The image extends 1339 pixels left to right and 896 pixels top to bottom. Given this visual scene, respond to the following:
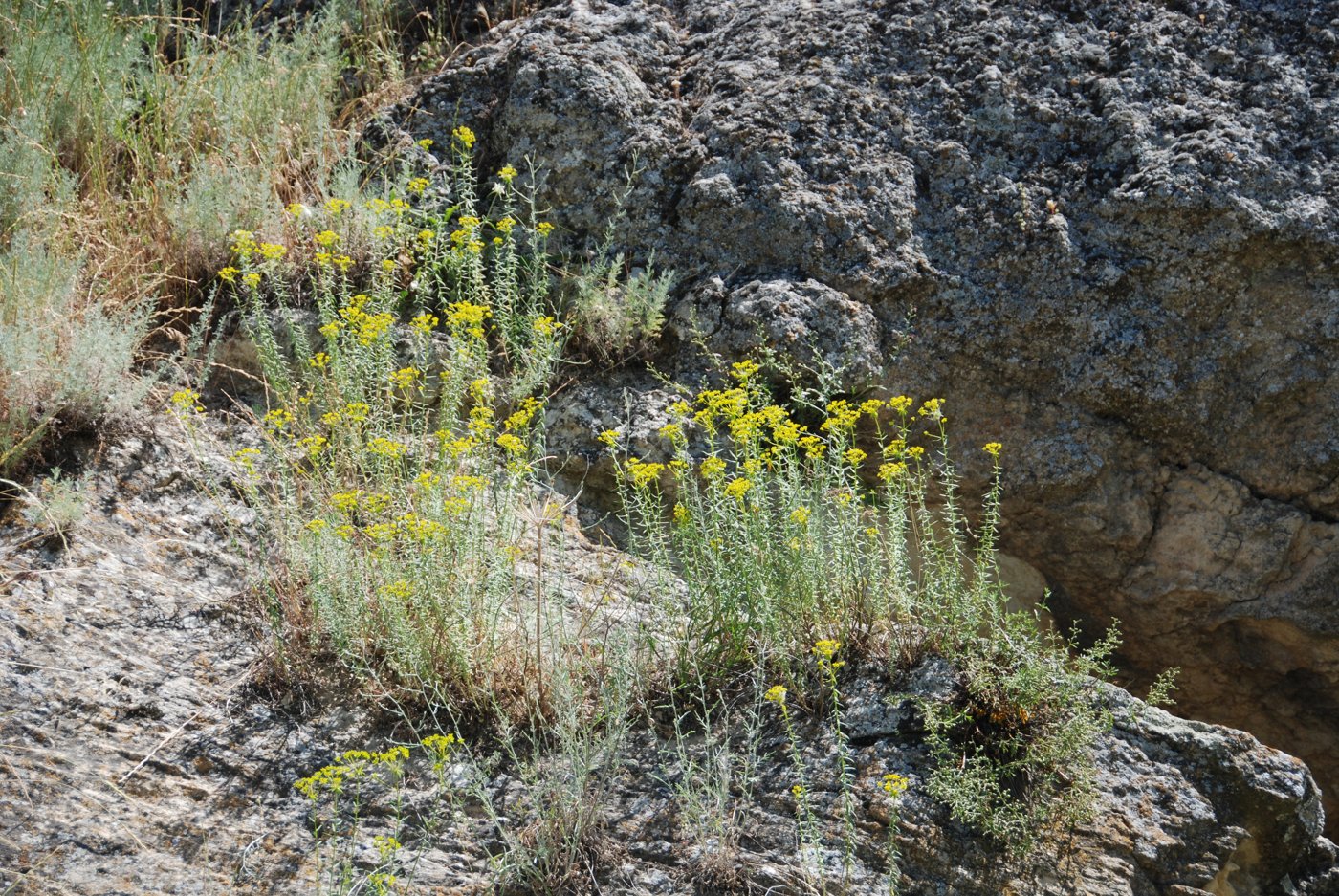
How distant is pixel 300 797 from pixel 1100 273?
299 cm

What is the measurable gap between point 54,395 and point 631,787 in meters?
2.07

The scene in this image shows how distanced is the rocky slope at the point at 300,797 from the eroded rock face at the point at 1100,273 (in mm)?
1016

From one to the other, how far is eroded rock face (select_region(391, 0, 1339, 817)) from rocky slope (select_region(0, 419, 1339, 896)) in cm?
102

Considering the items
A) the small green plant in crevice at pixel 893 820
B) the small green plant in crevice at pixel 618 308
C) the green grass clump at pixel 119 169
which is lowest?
the small green plant in crevice at pixel 893 820

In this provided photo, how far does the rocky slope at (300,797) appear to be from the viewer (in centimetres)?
264

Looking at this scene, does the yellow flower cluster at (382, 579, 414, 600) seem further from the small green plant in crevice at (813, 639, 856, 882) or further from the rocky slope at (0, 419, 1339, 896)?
the small green plant in crevice at (813, 639, 856, 882)

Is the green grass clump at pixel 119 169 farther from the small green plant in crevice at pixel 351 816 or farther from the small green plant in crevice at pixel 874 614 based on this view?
the small green plant in crevice at pixel 874 614

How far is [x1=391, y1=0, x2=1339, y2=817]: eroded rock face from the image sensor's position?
12.6 feet

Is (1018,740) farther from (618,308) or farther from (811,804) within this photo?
(618,308)

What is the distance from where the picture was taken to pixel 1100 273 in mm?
3871

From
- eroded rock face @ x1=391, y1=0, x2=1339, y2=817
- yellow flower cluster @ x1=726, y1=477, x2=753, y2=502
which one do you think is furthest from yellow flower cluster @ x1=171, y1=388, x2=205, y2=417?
yellow flower cluster @ x1=726, y1=477, x2=753, y2=502

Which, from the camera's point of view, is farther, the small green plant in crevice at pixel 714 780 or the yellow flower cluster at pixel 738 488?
the yellow flower cluster at pixel 738 488

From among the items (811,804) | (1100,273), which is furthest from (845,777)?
(1100,273)

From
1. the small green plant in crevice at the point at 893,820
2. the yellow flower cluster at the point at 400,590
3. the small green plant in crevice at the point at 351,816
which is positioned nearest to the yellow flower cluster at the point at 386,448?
the yellow flower cluster at the point at 400,590
